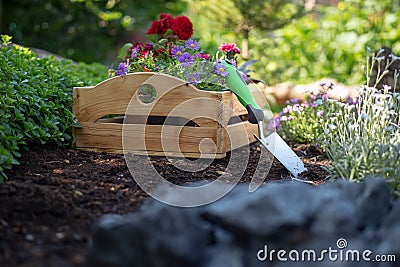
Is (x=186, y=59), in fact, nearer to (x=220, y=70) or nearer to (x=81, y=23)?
(x=220, y=70)

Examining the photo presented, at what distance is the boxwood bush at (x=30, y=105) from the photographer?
2.45 meters

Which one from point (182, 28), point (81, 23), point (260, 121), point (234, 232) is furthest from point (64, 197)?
point (81, 23)

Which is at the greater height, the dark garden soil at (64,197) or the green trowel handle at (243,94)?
the green trowel handle at (243,94)

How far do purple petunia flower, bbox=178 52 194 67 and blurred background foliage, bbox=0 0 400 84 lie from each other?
11.0 ft

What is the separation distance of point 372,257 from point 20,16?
20.7 ft

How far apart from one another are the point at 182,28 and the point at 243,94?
1.12 metres

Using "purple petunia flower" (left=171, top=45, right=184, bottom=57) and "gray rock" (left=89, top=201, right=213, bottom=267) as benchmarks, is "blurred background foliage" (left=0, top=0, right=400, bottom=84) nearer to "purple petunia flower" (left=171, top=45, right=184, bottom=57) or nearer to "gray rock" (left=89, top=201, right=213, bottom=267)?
"purple petunia flower" (left=171, top=45, right=184, bottom=57)

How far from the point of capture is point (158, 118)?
9.73 feet

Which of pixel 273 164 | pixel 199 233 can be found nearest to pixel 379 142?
pixel 273 164

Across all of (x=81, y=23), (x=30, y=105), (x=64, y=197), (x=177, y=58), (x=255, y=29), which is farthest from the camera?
(x=81, y=23)

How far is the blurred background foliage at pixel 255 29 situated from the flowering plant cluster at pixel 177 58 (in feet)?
8.63

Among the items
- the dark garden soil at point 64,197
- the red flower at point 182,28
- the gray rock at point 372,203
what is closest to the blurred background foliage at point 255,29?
the red flower at point 182,28

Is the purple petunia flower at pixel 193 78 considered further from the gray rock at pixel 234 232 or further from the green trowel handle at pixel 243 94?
the gray rock at pixel 234 232

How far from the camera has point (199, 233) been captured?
55.2 inches
